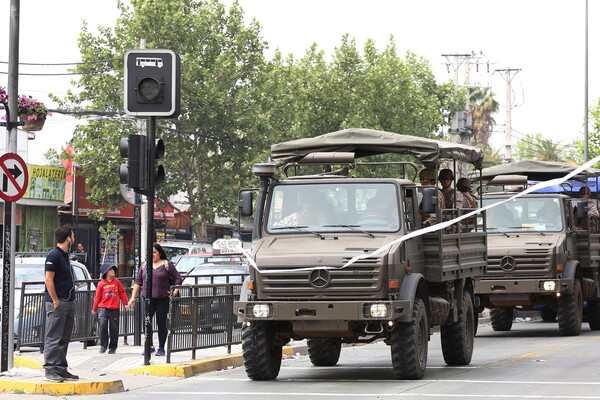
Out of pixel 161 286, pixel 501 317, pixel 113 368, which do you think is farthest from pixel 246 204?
pixel 501 317

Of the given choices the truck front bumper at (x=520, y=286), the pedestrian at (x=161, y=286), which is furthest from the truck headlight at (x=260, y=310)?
the truck front bumper at (x=520, y=286)

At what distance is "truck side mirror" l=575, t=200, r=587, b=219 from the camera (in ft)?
71.7

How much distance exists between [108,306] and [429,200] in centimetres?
687

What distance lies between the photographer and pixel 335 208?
14.9 metres

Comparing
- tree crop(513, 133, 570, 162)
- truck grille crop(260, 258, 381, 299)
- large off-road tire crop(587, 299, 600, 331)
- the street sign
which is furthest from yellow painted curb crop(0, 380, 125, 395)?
tree crop(513, 133, 570, 162)

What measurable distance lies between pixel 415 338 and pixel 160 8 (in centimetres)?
3502

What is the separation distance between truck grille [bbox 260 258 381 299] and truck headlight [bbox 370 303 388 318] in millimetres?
197

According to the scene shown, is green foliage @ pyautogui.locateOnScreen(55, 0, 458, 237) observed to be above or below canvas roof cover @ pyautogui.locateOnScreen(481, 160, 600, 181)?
above

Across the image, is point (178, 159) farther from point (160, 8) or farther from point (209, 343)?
point (209, 343)

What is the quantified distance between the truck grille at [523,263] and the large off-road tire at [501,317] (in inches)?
102

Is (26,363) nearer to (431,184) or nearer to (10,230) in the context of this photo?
(10,230)

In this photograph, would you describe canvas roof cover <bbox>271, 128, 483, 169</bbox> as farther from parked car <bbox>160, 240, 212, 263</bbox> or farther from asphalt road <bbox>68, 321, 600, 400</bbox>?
parked car <bbox>160, 240, 212, 263</bbox>

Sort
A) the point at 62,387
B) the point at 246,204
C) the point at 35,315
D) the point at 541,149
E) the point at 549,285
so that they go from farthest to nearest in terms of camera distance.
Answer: the point at 541,149 → the point at 549,285 → the point at 35,315 → the point at 246,204 → the point at 62,387

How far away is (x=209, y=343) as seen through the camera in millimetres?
17828
